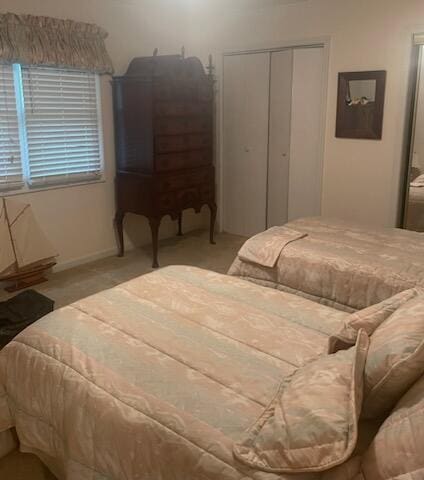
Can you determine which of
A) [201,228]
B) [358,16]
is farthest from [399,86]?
[201,228]

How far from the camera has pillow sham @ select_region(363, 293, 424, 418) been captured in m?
1.22

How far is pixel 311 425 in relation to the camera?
1167 mm

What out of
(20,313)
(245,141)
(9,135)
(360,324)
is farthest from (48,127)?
(360,324)

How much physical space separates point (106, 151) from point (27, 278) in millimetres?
1359

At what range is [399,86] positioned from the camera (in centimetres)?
387

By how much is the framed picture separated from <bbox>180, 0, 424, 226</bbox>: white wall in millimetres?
53

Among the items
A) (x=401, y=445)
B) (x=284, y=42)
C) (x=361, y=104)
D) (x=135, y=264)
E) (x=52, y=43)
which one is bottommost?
(x=135, y=264)

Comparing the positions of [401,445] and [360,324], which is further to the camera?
[360,324]

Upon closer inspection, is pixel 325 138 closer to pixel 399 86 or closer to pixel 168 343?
pixel 399 86

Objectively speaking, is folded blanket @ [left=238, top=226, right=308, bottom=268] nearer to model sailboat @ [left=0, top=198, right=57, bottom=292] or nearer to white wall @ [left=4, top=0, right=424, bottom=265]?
white wall @ [left=4, top=0, right=424, bottom=265]

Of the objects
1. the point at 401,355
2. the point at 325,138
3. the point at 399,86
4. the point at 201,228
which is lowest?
the point at 201,228

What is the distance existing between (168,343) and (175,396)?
0.32 metres

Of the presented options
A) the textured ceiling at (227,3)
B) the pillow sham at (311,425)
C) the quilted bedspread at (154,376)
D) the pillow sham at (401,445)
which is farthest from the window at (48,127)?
the pillow sham at (401,445)

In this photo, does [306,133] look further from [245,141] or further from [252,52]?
[252,52]
